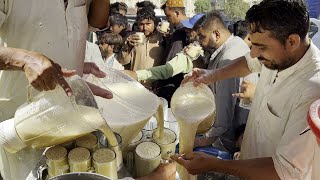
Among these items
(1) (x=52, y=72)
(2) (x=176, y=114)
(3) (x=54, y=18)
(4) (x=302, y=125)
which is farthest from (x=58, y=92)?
(4) (x=302, y=125)

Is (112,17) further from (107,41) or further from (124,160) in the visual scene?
(124,160)

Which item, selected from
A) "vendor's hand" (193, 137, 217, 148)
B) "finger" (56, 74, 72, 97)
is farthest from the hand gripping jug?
"vendor's hand" (193, 137, 217, 148)

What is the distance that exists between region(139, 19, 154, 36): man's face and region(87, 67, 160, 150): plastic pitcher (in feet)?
7.76

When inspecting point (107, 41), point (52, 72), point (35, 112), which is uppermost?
point (52, 72)

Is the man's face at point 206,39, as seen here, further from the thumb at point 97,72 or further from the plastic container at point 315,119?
the plastic container at point 315,119

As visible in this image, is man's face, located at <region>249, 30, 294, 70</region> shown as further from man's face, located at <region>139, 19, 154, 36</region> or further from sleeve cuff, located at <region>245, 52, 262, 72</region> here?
man's face, located at <region>139, 19, 154, 36</region>

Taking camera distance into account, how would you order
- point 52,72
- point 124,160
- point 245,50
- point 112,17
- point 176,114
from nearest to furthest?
1. point 52,72
2. point 124,160
3. point 176,114
4. point 245,50
5. point 112,17

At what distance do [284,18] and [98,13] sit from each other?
913mm

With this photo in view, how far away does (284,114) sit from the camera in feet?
5.24

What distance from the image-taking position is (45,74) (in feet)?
4.08

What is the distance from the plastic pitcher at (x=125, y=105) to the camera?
146 cm

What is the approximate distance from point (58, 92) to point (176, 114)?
0.64 m

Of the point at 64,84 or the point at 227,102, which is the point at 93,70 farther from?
the point at 227,102

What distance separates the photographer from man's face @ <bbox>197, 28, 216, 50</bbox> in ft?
10.1
